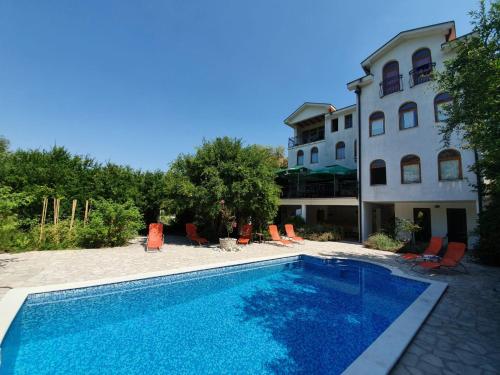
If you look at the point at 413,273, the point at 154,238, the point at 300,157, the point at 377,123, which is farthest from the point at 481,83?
the point at 300,157

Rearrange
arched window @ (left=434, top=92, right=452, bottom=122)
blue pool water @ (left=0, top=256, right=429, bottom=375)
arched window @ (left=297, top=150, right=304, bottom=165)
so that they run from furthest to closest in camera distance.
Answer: arched window @ (left=297, top=150, right=304, bottom=165), arched window @ (left=434, top=92, right=452, bottom=122), blue pool water @ (left=0, top=256, right=429, bottom=375)

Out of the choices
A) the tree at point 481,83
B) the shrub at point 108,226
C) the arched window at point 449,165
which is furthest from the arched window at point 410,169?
the shrub at point 108,226

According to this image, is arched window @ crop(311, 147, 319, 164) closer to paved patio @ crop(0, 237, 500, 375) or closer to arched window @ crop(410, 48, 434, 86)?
arched window @ crop(410, 48, 434, 86)

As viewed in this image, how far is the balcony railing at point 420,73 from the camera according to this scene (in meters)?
14.4

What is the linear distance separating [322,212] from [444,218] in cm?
1057

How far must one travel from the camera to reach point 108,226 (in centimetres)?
1291

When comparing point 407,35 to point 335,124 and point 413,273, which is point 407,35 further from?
point 413,273

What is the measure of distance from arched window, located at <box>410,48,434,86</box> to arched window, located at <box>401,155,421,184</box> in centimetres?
479

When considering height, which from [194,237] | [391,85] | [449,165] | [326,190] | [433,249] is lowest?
[194,237]

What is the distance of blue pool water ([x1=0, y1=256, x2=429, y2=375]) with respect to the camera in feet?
13.3

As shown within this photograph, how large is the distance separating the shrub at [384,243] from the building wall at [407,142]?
265 cm

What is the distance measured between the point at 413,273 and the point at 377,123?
11.1 metres

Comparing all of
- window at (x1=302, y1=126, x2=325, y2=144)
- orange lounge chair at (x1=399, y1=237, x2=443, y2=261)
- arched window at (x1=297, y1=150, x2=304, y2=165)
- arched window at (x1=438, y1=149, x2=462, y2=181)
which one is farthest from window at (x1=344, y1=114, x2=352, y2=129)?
orange lounge chair at (x1=399, y1=237, x2=443, y2=261)

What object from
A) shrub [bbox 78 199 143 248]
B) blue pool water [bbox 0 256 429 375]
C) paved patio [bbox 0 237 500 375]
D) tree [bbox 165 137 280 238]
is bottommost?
blue pool water [bbox 0 256 429 375]
